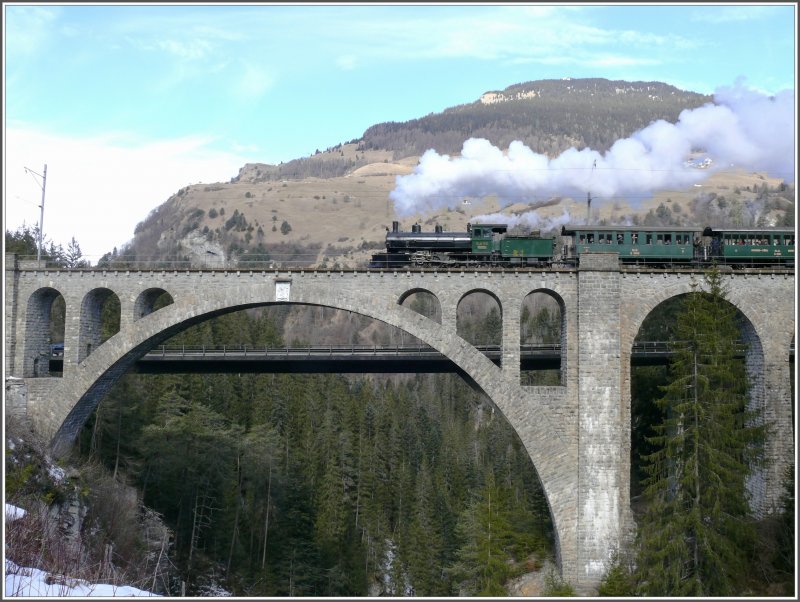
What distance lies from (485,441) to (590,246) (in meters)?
46.7

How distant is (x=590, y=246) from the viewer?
38.5 m

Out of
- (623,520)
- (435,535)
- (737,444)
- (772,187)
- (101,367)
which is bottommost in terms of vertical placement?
(435,535)

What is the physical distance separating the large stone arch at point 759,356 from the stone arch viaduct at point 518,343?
58 millimetres

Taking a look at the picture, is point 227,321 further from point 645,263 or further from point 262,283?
point 645,263

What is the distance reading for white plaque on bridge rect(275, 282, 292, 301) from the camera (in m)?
37.6

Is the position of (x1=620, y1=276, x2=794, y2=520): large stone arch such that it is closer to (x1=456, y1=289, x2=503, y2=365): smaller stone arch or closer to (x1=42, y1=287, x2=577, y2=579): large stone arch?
(x1=42, y1=287, x2=577, y2=579): large stone arch

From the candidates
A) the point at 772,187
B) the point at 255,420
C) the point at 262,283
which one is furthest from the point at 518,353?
the point at 772,187

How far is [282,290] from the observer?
1486 inches

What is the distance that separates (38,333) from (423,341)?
788 inches

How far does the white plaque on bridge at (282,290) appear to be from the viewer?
3759 cm

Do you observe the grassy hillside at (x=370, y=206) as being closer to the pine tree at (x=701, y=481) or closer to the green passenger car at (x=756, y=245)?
the green passenger car at (x=756, y=245)

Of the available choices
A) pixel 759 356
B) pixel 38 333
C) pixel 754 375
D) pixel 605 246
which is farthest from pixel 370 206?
pixel 759 356

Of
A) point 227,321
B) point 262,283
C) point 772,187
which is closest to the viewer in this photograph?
point 262,283

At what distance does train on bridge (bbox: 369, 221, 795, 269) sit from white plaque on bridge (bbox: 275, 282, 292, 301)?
4915mm
